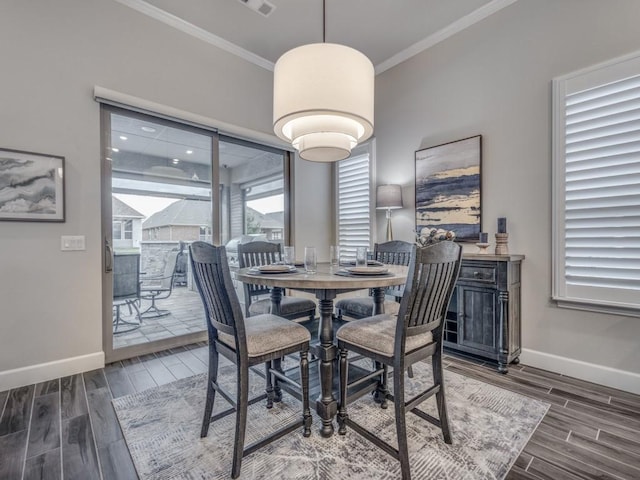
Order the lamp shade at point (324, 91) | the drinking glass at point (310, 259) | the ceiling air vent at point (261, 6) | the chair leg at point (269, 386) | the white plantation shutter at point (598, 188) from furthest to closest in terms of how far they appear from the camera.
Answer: the ceiling air vent at point (261, 6) → the white plantation shutter at point (598, 188) → the chair leg at point (269, 386) → the drinking glass at point (310, 259) → the lamp shade at point (324, 91)

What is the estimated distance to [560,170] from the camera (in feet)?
8.13

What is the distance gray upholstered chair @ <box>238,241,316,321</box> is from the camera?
2.54 meters

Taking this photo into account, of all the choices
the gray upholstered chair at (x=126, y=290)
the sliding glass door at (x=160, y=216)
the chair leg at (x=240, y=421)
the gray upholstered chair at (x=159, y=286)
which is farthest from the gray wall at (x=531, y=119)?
the gray upholstered chair at (x=126, y=290)

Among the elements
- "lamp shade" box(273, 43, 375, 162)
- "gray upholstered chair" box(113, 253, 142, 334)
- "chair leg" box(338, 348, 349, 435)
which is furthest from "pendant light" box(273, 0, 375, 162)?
"gray upholstered chair" box(113, 253, 142, 334)

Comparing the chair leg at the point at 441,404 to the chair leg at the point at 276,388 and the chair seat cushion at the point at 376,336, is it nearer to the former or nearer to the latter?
the chair seat cushion at the point at 376,336

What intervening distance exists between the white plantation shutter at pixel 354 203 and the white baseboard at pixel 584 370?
6.84ft

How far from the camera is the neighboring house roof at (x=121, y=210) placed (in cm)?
280

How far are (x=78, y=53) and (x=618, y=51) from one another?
415 centimetres

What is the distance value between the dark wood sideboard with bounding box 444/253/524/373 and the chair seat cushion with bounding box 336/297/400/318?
710 millimetres

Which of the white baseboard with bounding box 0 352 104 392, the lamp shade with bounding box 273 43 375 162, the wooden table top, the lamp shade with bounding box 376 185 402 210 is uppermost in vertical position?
the lamp shade with bounding box 273 43 375 162

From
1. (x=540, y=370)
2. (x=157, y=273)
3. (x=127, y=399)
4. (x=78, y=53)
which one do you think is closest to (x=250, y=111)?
(x=78, y=53)

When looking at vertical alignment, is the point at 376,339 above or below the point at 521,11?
below

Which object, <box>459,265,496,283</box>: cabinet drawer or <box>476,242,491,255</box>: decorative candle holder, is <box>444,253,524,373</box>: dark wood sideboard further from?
<box>476,242,491,255</box>: decorative candle holder

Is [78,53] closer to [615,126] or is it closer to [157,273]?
[157,273]
